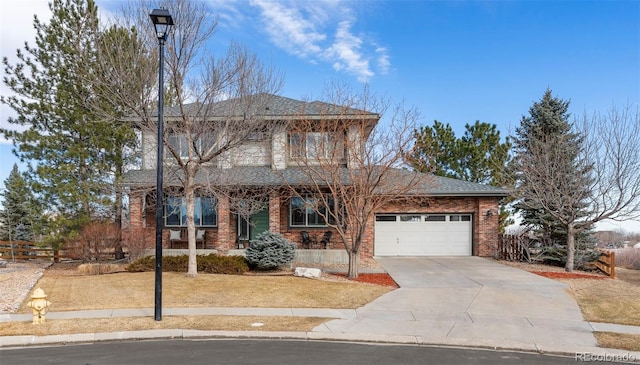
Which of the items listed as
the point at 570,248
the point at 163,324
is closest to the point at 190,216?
the point at 163,324

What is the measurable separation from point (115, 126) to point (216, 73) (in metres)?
9.05

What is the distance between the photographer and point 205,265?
1548 cm

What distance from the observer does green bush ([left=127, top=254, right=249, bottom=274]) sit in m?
15.4

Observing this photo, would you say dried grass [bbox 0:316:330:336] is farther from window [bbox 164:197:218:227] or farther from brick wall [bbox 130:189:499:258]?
window [bbox 164:197:218:227]

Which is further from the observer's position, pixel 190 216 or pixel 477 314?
pixel 190 216

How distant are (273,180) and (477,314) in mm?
10977

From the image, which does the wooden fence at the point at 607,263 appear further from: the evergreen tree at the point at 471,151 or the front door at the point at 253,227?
the front door at the point at 253,227

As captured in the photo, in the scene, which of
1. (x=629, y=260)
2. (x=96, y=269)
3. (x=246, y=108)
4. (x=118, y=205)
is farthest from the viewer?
(x=629, y=260)

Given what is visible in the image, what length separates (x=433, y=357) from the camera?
7074 millimetres

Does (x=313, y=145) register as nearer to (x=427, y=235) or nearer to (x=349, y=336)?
(x=427, y=235)

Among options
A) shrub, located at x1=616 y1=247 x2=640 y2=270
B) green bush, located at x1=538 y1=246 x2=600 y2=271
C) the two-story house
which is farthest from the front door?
shrub, located at x1=616 y1=247 x2=640 y2=270

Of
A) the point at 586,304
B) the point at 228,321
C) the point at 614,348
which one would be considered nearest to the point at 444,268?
the point at 586,304

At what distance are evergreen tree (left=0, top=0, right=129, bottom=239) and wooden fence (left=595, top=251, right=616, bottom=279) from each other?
20.8 metres

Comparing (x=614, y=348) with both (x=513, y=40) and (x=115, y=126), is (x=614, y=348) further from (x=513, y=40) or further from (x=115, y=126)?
(x=115, y=126)
